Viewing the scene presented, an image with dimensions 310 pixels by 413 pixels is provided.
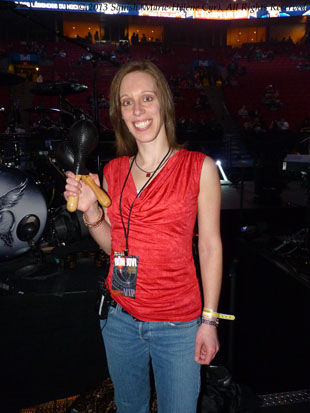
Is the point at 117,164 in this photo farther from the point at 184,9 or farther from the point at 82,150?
the point at 184,9

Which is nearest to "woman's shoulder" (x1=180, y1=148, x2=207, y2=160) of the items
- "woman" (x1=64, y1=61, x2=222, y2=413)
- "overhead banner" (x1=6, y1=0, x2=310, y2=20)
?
"woman" (x1=64, y1=61, x2=222, y2=413)

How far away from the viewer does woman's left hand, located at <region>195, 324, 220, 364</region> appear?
1.29m

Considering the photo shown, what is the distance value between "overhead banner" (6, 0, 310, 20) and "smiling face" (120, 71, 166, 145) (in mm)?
23347

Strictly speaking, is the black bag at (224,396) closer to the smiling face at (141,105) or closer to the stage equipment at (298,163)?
the smiling face at (141,105)

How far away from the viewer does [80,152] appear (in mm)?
1226

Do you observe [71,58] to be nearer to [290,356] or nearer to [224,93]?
[224,93]

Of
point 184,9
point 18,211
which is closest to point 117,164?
point 18,211

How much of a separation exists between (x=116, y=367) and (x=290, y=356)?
64.3 inches

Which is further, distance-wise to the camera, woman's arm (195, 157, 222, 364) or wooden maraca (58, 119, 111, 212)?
woman's arm (195, 157, 222, 364)

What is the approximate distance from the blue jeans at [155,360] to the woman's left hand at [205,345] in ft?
0.08

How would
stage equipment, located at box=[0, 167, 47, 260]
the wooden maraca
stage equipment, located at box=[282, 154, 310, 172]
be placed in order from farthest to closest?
stage equipment, located at box=[282, 154, 310, 172] < stage equipment, located at box=[0, 167, 47, 260] < the wooden maraca

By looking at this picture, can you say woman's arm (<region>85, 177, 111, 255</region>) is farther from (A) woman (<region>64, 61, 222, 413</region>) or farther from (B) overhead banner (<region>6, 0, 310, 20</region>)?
(B) overhead banner (<region>6, 0, 310, 20</region>)

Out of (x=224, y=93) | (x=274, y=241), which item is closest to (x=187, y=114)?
(x=224, y=93)

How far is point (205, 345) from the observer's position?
1286mm
